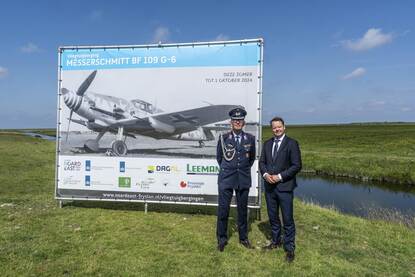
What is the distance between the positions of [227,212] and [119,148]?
13.2 feet

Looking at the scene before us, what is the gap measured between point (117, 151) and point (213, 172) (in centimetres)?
280

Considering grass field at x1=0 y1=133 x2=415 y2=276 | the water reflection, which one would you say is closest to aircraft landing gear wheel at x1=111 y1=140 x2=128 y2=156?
grass field at x1=0 y1=133 x2=415 y2=276

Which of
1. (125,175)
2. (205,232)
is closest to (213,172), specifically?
(205,232)

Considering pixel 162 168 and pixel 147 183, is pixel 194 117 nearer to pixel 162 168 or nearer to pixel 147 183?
pixel 162 168

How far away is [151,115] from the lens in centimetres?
922

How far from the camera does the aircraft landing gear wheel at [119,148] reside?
9469mm

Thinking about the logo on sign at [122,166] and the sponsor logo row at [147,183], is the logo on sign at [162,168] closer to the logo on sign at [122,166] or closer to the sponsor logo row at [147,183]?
the sponsor logo row at [147,183]

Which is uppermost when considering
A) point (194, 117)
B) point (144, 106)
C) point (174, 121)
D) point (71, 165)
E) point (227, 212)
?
point (144, 106)

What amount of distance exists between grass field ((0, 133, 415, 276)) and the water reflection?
8.67 m

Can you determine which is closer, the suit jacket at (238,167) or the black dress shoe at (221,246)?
the black dress shoe at (221,246)

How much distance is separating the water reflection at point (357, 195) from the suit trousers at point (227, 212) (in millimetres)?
10774

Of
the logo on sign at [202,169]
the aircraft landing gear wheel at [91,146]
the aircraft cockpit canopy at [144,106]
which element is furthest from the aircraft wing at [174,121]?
the logo on sign at [202,169]

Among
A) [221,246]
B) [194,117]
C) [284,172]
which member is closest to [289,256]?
[221,246]

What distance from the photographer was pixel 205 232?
26.2 ft
